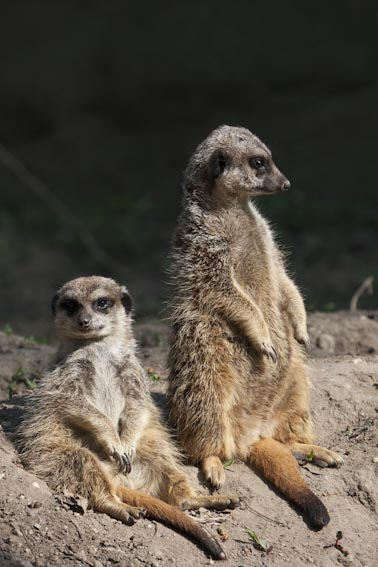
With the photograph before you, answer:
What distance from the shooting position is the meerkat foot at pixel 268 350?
3.82m

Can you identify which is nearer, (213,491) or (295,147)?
(213,491)

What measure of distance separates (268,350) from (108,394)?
0.67 metres

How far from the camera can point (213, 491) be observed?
3.57 m

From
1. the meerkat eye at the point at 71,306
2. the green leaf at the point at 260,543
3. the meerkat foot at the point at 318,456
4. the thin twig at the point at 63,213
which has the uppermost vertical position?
the thin twig at the point at 63,213

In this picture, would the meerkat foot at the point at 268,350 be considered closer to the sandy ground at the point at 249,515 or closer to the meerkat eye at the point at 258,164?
the sandy ground at the point at 249,515

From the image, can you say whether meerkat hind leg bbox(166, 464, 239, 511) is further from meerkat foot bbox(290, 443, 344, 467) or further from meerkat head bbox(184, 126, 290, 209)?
meerkat head bbox(184, 126, 290, 209)

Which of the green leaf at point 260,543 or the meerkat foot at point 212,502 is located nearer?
the green leaf at point 260,543

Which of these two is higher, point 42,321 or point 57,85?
point 57,85

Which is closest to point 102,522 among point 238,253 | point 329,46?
point 238,253

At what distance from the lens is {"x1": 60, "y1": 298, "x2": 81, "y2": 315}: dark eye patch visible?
361cm

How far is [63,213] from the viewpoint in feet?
28.5

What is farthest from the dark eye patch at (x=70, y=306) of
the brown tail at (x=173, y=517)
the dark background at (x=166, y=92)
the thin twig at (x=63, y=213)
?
the dark background at (x=166, y=92)

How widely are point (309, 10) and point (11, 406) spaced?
23.8ft

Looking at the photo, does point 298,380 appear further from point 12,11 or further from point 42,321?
point 12,11
